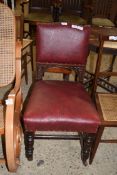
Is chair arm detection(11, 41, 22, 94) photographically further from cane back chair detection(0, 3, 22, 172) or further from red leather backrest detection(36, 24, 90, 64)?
red leather backrest detection(36, 24, 90, 64)

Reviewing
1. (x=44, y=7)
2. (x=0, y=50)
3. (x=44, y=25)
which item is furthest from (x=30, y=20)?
(x=0, y=50)

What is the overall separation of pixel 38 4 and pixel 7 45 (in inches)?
88.8

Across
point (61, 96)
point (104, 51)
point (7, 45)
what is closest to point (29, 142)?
point (61, 96)

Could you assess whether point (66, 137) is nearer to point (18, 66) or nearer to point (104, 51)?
point (18, 66)

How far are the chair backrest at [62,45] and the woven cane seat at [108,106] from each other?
0.93 ft

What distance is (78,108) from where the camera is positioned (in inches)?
53.7

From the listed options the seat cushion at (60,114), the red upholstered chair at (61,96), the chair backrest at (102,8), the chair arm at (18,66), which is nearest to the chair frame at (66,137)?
the red upholstered chair at (61,96)

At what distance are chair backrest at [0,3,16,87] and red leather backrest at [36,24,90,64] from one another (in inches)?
11.6

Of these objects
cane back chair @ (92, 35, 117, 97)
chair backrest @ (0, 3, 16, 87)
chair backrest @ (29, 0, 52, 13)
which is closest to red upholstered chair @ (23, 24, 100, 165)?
cane back chair @ (92, 35, 117, 97)

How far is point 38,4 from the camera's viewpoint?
333cm

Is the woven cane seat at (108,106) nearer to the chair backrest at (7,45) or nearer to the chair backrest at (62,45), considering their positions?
the chair backrest at (62,45)

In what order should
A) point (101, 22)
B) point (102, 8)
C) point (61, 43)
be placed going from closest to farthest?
point (61, 43)
point (101, 22)
point (102, 8)

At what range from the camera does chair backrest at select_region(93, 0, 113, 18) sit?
3.45 metres

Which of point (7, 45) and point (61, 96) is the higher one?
point (7, 45)
